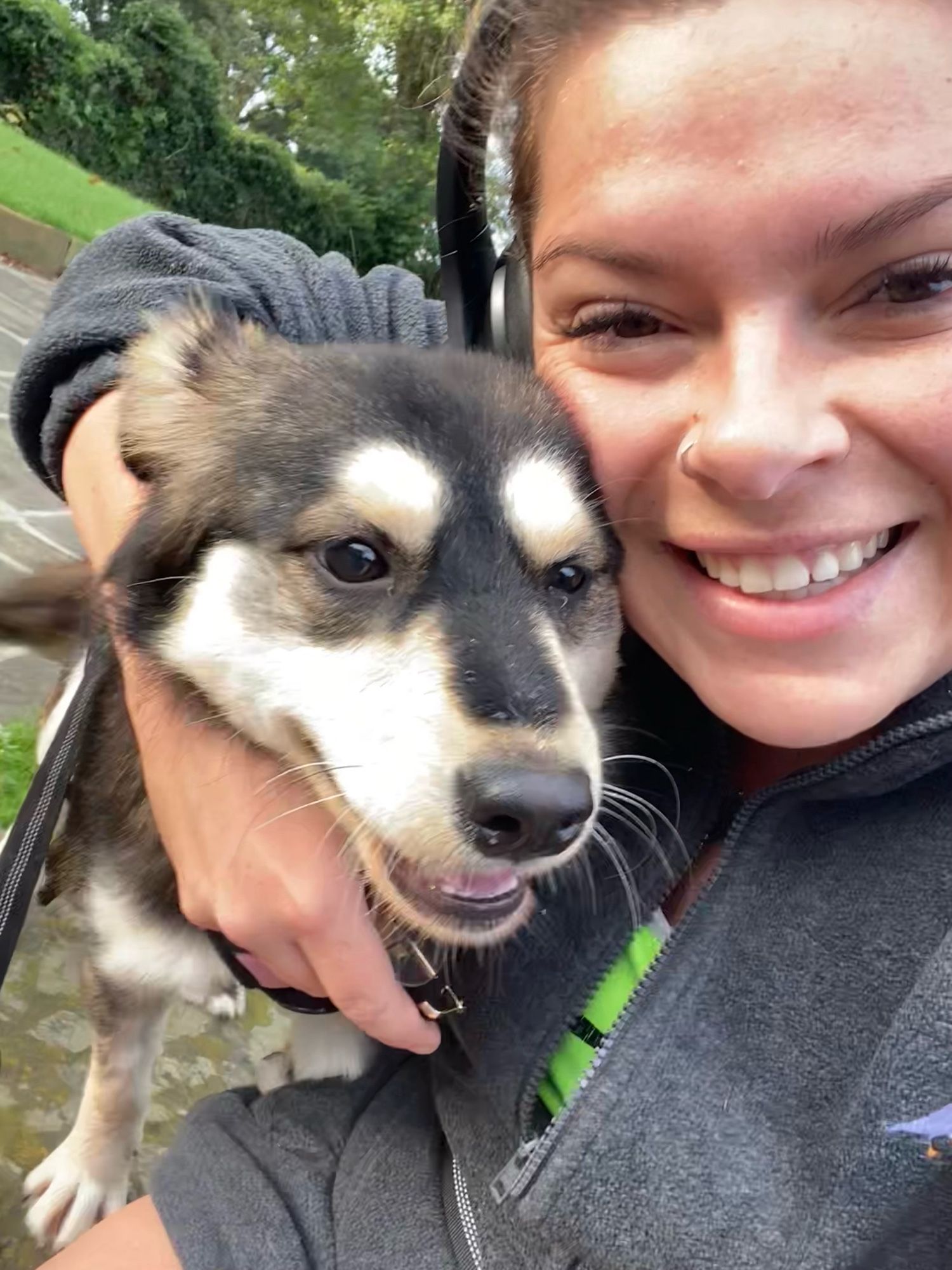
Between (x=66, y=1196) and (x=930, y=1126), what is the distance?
154cm

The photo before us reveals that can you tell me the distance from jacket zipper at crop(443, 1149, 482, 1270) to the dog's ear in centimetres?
115

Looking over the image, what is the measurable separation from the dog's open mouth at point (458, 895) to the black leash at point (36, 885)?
0.21 meters

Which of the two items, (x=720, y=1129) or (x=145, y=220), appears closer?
(x=720, y=1129)

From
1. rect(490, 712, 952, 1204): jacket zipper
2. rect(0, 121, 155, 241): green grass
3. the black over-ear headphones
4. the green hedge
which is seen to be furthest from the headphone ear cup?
the green hedge

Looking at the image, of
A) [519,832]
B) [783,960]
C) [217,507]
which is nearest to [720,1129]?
[783,960]

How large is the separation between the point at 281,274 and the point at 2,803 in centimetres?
155

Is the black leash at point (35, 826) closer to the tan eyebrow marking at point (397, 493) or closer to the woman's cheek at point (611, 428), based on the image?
the tan eyebrow marking at point (397, 493)

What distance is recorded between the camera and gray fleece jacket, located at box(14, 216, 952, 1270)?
42.2 inches

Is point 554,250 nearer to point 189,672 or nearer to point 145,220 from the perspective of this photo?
point 189,672

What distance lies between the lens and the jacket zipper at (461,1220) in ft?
4.37

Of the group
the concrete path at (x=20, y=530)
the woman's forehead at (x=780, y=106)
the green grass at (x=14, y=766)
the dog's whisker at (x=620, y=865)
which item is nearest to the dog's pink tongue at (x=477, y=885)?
the dog's whisker at (x=620, y=865)

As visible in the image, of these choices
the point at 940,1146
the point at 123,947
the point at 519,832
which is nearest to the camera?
the point at 940,1146

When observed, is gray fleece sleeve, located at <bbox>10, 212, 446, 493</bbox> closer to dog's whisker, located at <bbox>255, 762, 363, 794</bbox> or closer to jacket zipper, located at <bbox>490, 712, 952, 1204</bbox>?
dog's whisker, located at <bbox>255, 762, 363, 794</bbox>

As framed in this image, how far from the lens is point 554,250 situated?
4.33 ft
